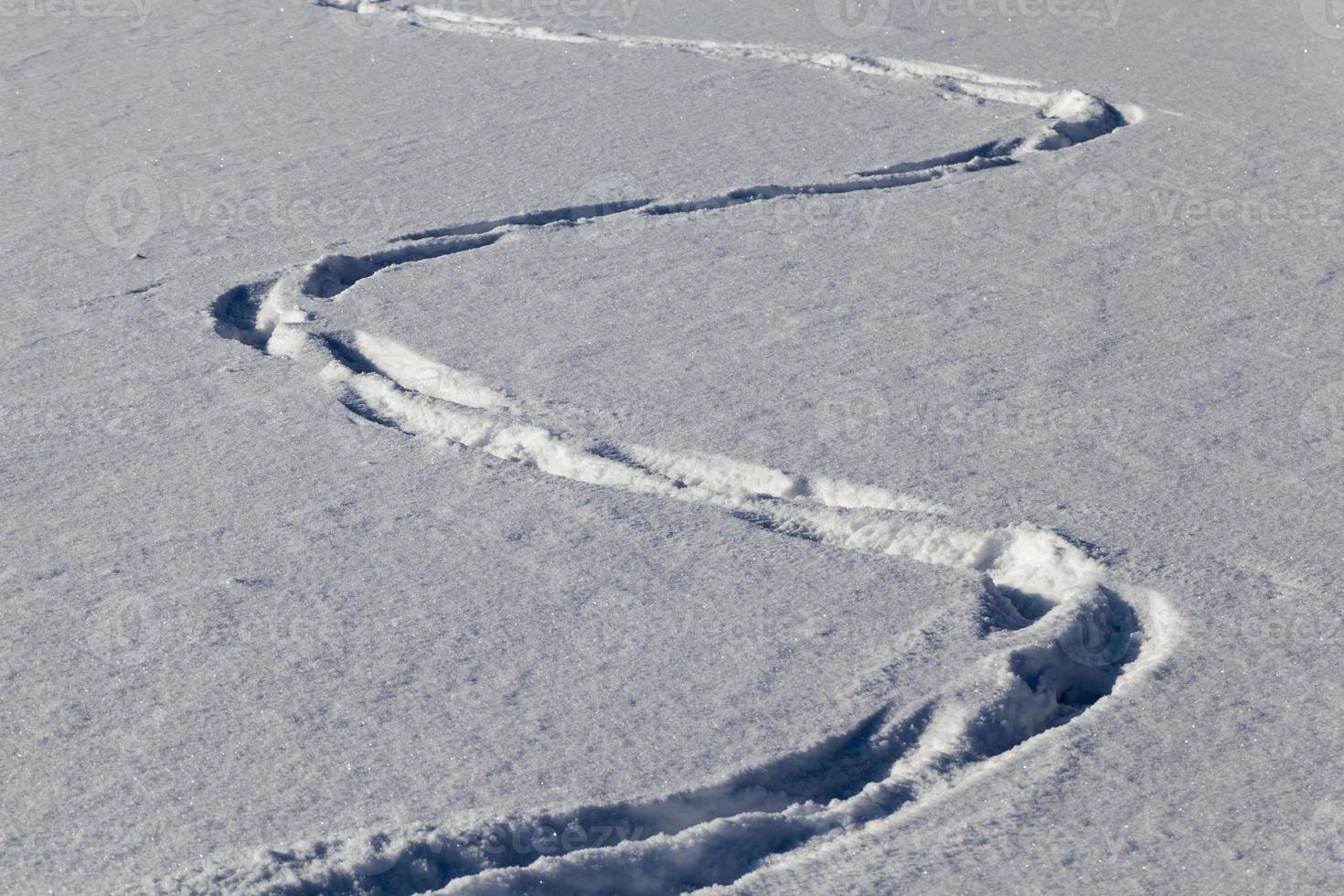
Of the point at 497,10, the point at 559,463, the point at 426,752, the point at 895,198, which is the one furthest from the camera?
the point at 497,10

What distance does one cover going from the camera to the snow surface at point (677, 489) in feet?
5.27

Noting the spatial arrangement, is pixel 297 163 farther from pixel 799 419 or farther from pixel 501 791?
pixel 501 791

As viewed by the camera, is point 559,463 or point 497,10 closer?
point 559,463

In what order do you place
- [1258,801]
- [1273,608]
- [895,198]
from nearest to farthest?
[1258,801]
[1273,608]
[895,198]

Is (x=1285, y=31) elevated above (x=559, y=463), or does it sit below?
above

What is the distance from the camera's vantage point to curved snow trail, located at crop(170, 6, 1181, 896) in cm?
154

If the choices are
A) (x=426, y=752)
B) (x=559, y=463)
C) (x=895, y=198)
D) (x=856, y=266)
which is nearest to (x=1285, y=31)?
(x=895, y=198)

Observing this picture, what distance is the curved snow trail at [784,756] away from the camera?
1541 mm

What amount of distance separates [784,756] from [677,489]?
662 millimetres

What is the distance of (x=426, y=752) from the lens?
5.58 feet

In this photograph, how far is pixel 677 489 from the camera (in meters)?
2.27

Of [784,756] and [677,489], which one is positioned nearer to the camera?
[784,756]

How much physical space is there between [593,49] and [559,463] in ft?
8.52

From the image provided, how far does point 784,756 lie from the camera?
1688 millimetres
